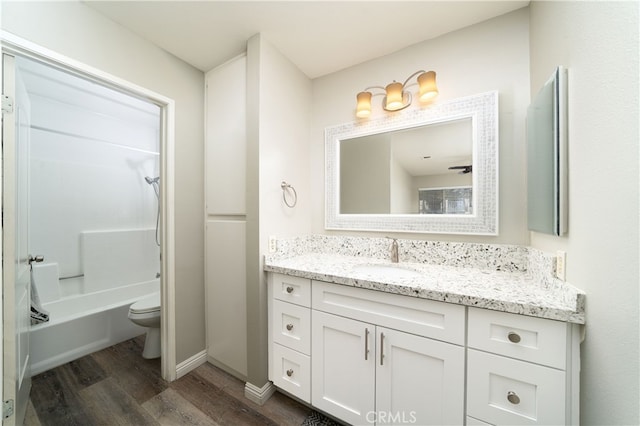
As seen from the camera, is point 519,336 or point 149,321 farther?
point 149,321

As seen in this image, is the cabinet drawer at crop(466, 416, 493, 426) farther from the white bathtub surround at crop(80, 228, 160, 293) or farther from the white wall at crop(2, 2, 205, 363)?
the white bathtub surround at crop(80, 228, 160, 293)

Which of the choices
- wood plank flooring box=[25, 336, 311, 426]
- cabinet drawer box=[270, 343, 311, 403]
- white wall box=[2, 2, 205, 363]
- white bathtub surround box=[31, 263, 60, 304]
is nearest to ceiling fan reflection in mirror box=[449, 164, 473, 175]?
cabinet drawer box=[270, 343, 311, 403]

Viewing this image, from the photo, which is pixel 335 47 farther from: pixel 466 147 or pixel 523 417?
pixel 523 417

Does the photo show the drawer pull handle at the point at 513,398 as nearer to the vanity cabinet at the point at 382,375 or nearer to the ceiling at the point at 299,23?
the vanity cabinet at the point at 382,375

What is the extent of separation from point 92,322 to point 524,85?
3635 mm

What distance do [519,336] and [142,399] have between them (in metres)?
2.16

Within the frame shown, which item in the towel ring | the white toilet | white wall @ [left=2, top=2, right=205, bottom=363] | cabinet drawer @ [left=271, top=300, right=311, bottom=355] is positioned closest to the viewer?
white wall @ [left=2, top=2, right=205, bottom=363]

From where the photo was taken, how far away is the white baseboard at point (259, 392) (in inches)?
58.1

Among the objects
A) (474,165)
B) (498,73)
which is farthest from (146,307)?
(498,73)

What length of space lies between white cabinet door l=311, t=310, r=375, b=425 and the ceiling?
1.74m

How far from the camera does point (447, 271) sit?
1.32 metres

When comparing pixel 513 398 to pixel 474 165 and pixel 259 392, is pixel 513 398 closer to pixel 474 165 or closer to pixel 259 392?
pixel 474 165

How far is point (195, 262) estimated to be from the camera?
1.83 m

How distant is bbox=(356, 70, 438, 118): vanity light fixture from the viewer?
1436 mm
